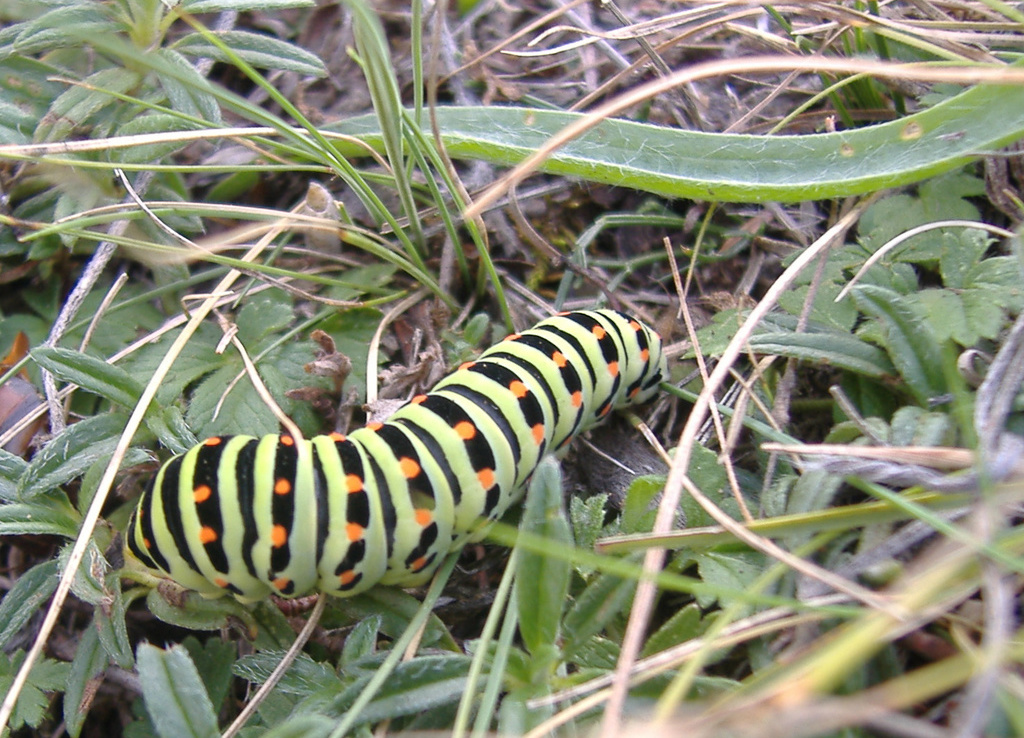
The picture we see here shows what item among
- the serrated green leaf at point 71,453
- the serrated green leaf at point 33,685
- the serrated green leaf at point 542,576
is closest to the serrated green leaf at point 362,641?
the serrated green leaf at point 542,576

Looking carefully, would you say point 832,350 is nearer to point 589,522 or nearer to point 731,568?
point 731,568

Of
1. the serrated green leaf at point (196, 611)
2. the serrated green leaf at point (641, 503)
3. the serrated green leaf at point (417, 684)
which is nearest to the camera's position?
the serrated green leaf at point (417, 684)

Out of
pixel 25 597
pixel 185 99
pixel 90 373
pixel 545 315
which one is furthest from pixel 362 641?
pixel 185 99

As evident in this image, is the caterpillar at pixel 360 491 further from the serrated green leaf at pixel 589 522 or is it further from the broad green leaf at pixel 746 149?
the broad green leaf at pixel 746 149

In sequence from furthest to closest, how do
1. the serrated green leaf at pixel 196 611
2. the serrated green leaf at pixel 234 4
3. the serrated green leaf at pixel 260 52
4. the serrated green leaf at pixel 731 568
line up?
the serrated green leaf at pixel 260 52, the serrated green leaf at pixel 234 4, the serrated green leaf at pixel 196 611, the serrated green leaf at pixel 731 568

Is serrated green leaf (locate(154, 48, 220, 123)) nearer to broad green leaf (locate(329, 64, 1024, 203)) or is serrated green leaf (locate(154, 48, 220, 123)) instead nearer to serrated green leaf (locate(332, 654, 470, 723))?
broad green leaf (locate(329, 64, 1024, 203))

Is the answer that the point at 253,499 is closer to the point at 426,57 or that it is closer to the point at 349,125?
the point at 349,125

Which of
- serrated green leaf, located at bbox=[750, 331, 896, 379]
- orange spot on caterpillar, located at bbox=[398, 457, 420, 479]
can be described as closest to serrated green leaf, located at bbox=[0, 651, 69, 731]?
orange spot on caterpillar, located at bbox=[398, 457, 420, 479]
